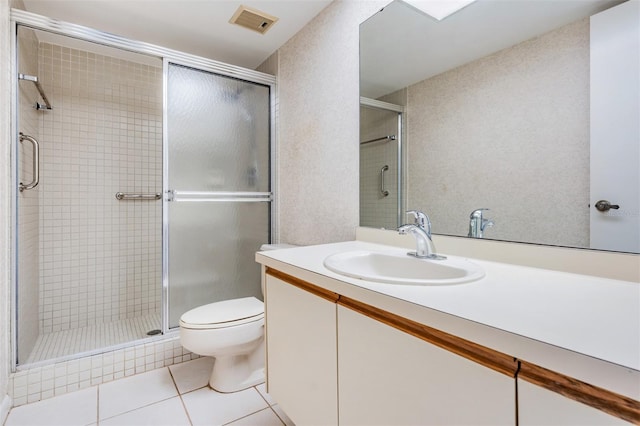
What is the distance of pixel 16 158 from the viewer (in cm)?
157

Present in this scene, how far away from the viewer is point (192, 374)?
6.02ft

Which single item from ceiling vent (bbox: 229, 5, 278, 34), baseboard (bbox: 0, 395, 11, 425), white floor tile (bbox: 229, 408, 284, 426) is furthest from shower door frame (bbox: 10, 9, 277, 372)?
white floor tile (bbox: 229, 408, 284, 426)

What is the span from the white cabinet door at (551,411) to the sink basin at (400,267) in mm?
301

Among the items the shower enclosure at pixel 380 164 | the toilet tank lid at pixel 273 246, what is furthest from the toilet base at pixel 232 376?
the shower enclosure at pixel 380 164

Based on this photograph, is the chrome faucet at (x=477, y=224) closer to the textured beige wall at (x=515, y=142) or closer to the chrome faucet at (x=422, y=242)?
the textured beige wall at (x=515, y=142)

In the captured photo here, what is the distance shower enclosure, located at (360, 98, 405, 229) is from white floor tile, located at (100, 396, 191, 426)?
4.29 feet

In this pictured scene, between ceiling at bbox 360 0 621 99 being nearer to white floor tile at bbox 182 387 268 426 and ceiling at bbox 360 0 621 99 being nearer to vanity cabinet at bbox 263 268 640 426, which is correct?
vanity cabinet at bbox 263 268 640 426

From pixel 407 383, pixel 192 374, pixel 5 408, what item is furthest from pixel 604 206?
pixel 5 408

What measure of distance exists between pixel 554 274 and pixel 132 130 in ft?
9.70

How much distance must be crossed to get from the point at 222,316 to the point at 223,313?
0.04 metres

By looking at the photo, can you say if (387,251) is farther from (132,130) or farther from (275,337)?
(132,130)

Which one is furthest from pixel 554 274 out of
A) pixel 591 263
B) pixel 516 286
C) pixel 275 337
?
pixel 275 337

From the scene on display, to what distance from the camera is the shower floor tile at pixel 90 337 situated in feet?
6.13

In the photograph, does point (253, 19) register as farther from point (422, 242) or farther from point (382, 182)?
point (422, 242)
